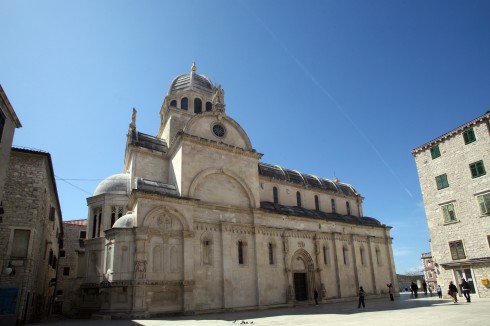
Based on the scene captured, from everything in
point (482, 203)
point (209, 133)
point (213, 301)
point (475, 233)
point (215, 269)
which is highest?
point (209, 133)

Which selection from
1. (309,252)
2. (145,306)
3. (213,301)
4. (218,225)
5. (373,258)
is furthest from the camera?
(373,258)

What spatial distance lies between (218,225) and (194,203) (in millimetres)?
2561

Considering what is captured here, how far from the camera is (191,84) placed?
3353 cm

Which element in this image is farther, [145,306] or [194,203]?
[194,203]

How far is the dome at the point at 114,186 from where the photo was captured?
27000 mm

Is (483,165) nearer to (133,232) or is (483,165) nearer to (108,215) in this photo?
(133,232)

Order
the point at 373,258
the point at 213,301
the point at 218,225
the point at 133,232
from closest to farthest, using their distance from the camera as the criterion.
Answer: the point at 133,232, the point at 213,301, the point at 218,225, the point at 373,258

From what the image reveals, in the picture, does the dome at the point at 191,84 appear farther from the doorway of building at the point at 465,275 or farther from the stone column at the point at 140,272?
the doorway of building at the point at 465,275

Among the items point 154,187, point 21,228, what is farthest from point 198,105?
point 21,228

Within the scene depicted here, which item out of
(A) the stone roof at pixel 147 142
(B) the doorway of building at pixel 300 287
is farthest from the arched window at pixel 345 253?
(A) the stone roof at pixel 147 142

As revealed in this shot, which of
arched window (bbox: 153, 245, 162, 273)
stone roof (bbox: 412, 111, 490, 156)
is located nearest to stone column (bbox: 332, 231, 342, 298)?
stone roof (bbox: 412, 111, 490, 156)

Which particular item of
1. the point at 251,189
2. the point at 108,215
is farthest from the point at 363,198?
the point at 108,215

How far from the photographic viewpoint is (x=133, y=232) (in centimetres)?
2103

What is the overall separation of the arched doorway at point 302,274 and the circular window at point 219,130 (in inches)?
473
